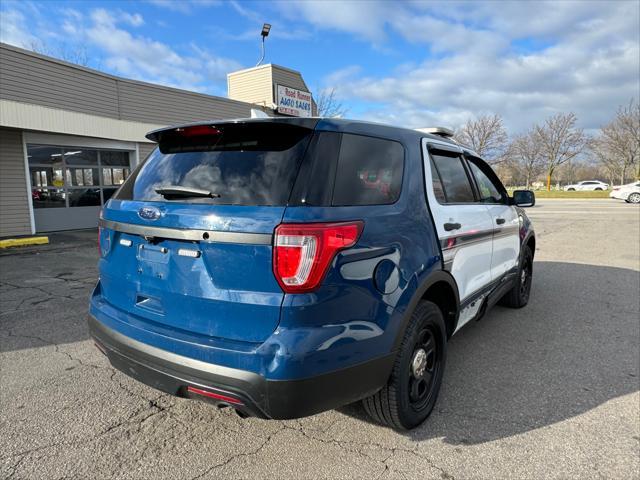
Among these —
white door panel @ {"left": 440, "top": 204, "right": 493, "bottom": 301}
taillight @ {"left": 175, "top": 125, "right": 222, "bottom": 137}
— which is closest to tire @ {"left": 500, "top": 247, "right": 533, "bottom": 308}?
white door panel @ {"left": 440, "top": 204, "right": 493, "bottom": 301}

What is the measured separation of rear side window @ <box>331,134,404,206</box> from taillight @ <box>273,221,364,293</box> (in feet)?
0.75

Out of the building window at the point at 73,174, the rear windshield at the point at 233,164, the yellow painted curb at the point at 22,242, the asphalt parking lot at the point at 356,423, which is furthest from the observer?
the building window at the point at 73,174

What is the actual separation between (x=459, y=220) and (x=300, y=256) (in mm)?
1665

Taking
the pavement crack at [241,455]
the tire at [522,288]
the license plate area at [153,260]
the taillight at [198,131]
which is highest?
the taillight at [198,131]

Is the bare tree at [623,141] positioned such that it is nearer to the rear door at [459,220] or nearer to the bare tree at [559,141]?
the bare tree at [559,141]

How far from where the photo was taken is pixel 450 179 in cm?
329

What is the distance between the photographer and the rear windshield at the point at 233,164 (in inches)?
82.4

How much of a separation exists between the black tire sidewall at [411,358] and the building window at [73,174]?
12724 mm

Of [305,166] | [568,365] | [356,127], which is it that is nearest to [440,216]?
[356,127]

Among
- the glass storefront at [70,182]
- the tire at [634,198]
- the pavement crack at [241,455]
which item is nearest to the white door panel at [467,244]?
the pavement crack at [241,455]

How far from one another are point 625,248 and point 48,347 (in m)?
11.6

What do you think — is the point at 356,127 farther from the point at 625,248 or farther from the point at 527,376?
the point at 625,248

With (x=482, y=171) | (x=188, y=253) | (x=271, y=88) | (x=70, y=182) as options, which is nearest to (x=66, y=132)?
(x=70, y=182)

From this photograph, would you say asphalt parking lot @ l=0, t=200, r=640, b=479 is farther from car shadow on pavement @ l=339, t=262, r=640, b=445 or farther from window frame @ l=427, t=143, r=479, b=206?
window frame @ l=427, t=143, r=479, b=206
